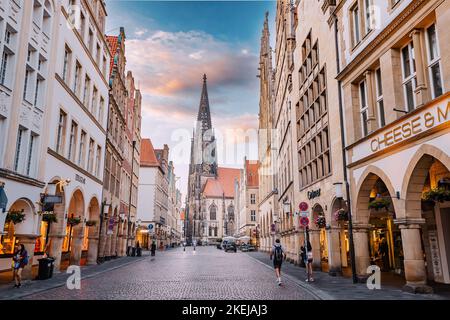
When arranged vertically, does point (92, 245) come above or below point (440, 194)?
below

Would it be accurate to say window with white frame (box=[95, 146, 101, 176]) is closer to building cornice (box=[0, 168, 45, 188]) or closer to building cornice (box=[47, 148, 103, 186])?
building cornice (box=[47, 148, 103, 186])

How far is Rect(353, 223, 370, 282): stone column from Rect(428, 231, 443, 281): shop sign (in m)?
2.59

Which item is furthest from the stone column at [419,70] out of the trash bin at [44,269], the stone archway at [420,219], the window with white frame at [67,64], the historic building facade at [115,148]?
the historic building facade at [115,148]

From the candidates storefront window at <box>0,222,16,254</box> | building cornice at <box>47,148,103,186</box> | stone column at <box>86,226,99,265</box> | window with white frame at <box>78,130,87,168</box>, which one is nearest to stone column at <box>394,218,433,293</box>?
building cornice at <box>47,148,103,186</box>

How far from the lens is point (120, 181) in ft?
133

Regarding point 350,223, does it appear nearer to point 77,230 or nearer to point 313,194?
point 313,194

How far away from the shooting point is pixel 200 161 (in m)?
141

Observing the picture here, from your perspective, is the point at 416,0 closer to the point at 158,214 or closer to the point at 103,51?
the point at 103,51

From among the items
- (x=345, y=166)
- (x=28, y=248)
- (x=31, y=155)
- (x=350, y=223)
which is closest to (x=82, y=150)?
(x=31, y=155)

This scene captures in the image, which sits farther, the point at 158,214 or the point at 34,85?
the point at 158,214

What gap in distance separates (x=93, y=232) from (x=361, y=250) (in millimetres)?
20218

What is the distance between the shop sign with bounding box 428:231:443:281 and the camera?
16.1 meters
